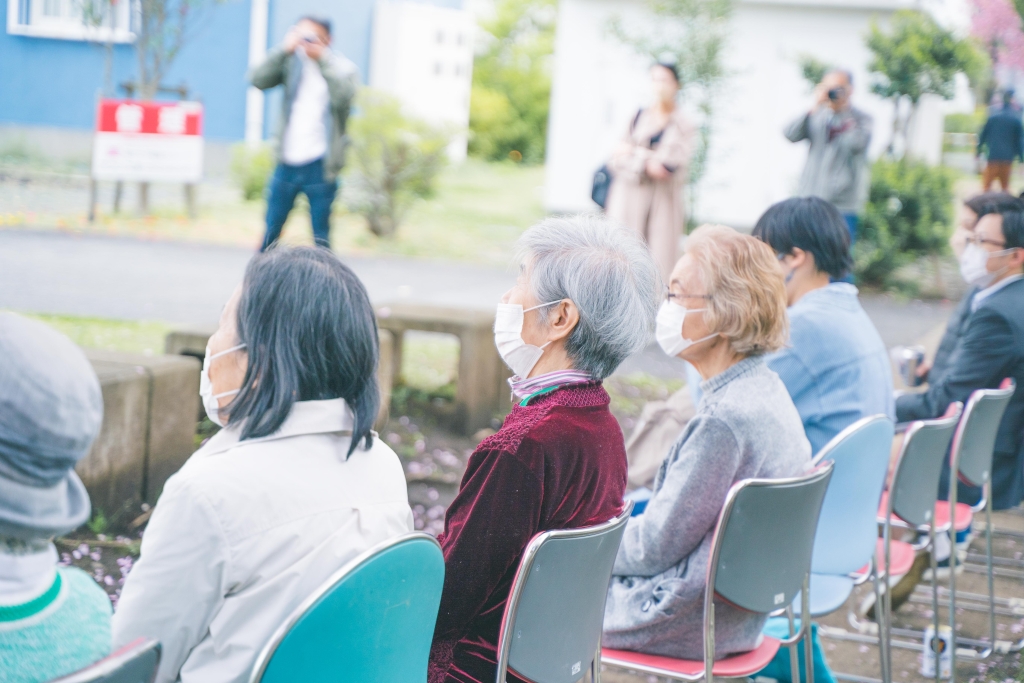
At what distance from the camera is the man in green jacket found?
658 cm

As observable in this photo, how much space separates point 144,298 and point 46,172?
144 centimetres

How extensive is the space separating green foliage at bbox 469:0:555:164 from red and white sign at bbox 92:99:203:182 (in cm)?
1724

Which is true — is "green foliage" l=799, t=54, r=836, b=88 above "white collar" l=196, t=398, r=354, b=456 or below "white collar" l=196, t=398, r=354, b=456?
above

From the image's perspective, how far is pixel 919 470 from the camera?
9.96 ft

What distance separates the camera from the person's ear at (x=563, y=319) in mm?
2139

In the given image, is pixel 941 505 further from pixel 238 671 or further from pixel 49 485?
pixel 49 485

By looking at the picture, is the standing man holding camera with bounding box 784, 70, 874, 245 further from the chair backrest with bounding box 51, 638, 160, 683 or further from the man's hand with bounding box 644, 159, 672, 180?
the chair backrest with bounding box 51, 638, 160, 683

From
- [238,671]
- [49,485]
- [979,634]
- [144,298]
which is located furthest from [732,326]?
[144,298]

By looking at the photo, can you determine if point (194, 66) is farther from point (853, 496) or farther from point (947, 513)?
point (853, 496)

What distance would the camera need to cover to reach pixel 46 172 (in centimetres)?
540

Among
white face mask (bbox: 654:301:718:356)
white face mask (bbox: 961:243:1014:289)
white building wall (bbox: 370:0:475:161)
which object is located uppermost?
white building wall (bbox: 370:0:475:161)

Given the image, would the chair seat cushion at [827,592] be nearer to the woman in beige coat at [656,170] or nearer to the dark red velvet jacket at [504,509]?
the dark red velvet jacket at [504,509]

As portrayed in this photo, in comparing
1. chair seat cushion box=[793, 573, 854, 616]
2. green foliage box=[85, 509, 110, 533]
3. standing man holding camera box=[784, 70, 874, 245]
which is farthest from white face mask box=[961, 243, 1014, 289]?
standing man holding camera box=[784, 70, 874, 245]

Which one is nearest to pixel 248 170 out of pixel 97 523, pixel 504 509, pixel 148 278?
pixel 148 278
